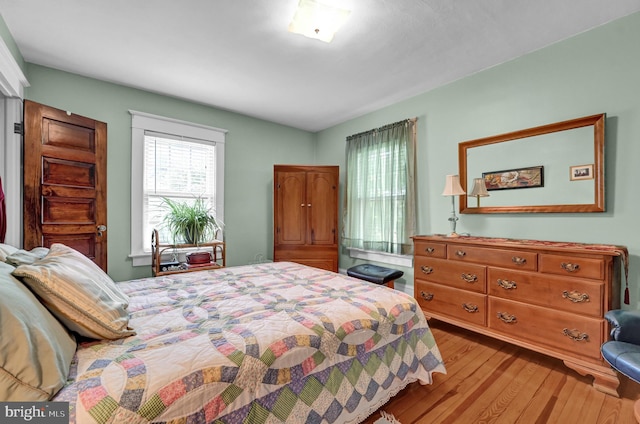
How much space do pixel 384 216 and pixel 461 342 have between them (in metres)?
1.67

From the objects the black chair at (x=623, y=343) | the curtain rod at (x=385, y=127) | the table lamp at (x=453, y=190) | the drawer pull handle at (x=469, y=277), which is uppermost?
the curtain rod at (x=385, y=127)

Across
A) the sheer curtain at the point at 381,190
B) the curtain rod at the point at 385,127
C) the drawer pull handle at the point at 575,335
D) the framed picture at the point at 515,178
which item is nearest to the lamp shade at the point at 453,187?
the framed picture at the point at 515,178

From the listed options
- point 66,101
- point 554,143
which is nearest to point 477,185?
point 554,143

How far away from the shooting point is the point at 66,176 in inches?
104

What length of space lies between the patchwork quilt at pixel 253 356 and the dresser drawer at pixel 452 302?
0.89 metres

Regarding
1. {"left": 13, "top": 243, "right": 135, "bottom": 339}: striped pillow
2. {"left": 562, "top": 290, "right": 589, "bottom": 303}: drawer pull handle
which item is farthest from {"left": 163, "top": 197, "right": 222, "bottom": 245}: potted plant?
{"left": 562, "top": 290, "right": 589, "bottom": 303}: drawer pull handle

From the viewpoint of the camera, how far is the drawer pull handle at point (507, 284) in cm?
221

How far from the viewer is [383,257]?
377 centimetres

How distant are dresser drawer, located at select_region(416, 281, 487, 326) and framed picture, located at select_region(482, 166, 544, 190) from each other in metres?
1.09

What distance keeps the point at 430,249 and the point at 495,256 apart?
0.59 metres

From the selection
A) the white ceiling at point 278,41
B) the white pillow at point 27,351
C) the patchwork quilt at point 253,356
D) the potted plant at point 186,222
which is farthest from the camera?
the potted plant at point 186,222

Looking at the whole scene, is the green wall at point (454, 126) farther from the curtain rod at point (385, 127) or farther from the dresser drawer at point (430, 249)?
the dresser drawer at point (430, 249)

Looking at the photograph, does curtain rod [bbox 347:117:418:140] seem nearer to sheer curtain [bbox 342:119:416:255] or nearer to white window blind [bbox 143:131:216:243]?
sheer curtain [bbox 342:119:416:255]

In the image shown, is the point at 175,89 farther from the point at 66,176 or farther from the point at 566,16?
the point at 566,16
